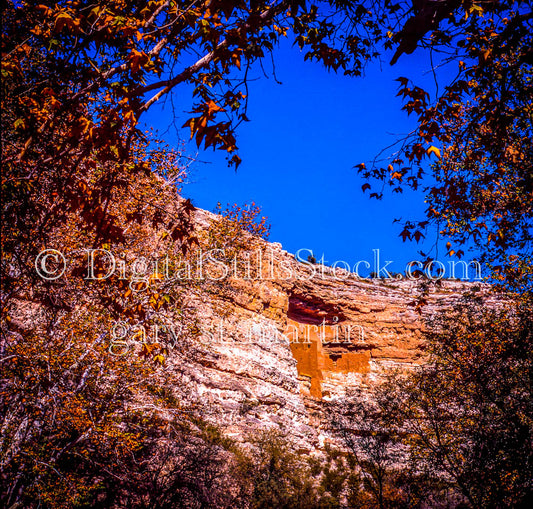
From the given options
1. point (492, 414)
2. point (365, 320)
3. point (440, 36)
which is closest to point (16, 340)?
point (440, 36)

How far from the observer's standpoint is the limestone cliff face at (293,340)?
16.7 m

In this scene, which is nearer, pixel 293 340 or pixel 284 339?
pixel 284 339

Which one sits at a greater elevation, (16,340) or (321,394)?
(16,340)

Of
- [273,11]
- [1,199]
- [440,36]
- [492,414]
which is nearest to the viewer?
[1,199]

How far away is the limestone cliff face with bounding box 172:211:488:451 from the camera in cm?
1672

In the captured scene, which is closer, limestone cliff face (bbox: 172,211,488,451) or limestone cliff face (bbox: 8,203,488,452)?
limestone cliff face (bbox: 8,203,488,452)

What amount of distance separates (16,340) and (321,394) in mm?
19080

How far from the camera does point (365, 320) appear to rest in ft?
89.5

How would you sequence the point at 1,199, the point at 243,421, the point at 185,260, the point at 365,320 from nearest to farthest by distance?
1. the point at 1,199
2. the point at 185,260
3. the point at 243,421
4. the point at 365,320

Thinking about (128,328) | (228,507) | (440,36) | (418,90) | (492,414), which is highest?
(440,36)

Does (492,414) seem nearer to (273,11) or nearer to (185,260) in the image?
(185,260)

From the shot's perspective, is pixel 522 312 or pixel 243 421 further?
pixel 243 421

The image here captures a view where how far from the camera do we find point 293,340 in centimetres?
2377

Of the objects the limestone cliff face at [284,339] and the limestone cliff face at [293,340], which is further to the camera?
the limestone cliff face at [293,340]
